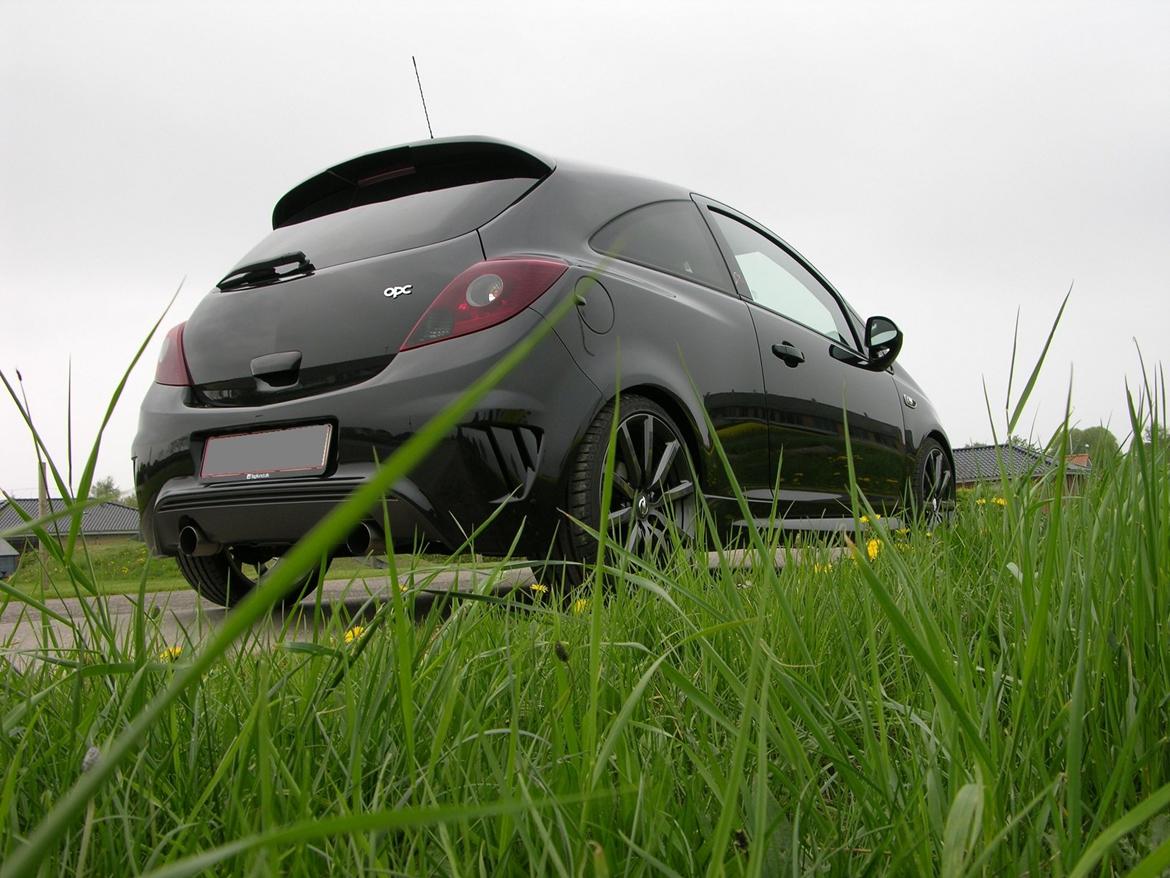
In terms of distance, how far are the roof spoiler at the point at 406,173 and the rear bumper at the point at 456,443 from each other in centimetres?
84

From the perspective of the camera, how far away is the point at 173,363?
352 cm

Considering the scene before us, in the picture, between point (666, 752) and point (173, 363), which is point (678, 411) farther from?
point (666, 752)

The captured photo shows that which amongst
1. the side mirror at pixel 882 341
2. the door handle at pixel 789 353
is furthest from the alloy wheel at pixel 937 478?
the door handle at pixel 789 353

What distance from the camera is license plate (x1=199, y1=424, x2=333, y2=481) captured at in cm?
300

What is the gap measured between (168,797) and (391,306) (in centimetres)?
222

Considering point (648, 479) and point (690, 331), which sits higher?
point (690, 331)

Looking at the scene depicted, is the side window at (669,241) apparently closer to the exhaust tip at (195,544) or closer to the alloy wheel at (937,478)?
the exhaust tip at (195,544)

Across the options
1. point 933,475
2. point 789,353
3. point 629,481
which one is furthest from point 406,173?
point 933,475

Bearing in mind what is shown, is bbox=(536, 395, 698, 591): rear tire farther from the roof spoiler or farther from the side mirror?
the side mirror

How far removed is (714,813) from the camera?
898 millimetres

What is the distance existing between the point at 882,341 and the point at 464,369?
9.66ft

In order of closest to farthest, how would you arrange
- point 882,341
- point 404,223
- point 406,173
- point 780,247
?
point 404,223
point 406,173
point 780,247
point 882,341

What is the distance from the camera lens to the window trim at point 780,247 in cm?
421

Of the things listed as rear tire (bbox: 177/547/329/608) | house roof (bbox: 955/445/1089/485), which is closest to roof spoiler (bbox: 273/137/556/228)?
rear tire (bbox: 177/547/329/608)
